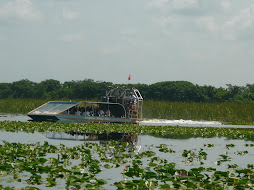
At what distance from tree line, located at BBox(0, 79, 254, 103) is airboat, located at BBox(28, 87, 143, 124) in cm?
5972

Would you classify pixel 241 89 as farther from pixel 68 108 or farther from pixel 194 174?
pixel 194 174

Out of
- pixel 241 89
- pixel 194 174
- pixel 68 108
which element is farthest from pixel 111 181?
pixel 241 89

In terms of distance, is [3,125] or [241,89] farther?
[241,89]

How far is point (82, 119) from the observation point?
3538 centimetres

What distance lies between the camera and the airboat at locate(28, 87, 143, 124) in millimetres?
35031

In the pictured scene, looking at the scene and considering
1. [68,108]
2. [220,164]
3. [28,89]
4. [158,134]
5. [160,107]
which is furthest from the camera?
[28,89]

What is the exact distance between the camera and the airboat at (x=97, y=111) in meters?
35.0

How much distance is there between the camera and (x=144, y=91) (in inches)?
4449

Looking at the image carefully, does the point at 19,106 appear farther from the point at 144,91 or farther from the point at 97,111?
the point at 144,91

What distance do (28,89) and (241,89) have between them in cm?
4867

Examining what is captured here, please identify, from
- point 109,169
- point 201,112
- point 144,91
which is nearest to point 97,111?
point 201,112

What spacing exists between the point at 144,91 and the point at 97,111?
248ft

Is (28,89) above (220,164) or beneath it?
above

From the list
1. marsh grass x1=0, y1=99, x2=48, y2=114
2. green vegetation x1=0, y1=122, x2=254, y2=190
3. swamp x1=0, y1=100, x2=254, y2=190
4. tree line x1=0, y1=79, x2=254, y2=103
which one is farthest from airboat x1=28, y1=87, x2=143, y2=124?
tree line x1=0, y1=79, x2=254, y2=103
